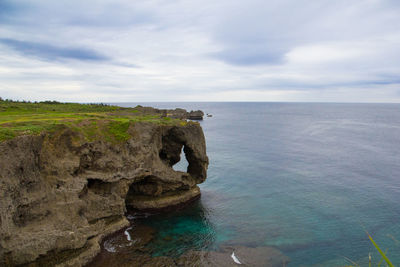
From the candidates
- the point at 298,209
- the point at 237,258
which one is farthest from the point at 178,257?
the point at 298,209

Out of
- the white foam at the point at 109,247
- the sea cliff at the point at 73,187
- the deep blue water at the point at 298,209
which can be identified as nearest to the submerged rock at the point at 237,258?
the deep blue water at the point at 298,209

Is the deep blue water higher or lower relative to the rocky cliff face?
lower

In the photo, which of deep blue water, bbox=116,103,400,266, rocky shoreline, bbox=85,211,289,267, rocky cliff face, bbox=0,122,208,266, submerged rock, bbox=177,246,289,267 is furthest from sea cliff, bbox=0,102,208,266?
submerged rock, bbox=177,246,289,267

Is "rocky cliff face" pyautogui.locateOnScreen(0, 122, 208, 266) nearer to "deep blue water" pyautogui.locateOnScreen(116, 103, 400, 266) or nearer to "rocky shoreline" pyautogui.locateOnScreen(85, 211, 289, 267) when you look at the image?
"rocky shoreline" pyautogui.locateOnScreen(85, 211, 289, 267)

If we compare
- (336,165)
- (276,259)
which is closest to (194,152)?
(276,259)

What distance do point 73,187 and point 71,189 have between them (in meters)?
0.28

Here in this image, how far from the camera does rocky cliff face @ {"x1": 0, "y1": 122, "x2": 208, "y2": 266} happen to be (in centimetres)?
2058

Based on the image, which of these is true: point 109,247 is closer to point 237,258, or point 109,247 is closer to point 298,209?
point 237,258

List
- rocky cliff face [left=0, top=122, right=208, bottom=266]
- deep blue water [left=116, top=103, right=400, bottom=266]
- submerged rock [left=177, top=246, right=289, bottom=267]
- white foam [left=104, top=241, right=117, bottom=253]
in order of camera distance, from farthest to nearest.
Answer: deep blue water [left=116, top=103, right=400, bottom=266]
white foam [left=104, top=241, right=117, bottom=253]
submerged rock [left=177, top=246, right=289, bottom=267]
rocky cliff face [left=0, top=122, right=208, bottom=266]

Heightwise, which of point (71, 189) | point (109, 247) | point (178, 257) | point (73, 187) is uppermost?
point (73, 187)

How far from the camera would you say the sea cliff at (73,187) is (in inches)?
813

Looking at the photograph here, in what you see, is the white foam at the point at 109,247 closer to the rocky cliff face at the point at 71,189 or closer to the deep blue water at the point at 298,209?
the rocky cliff face at the point at 71,189

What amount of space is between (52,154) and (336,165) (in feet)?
170

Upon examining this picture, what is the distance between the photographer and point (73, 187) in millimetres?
25109
